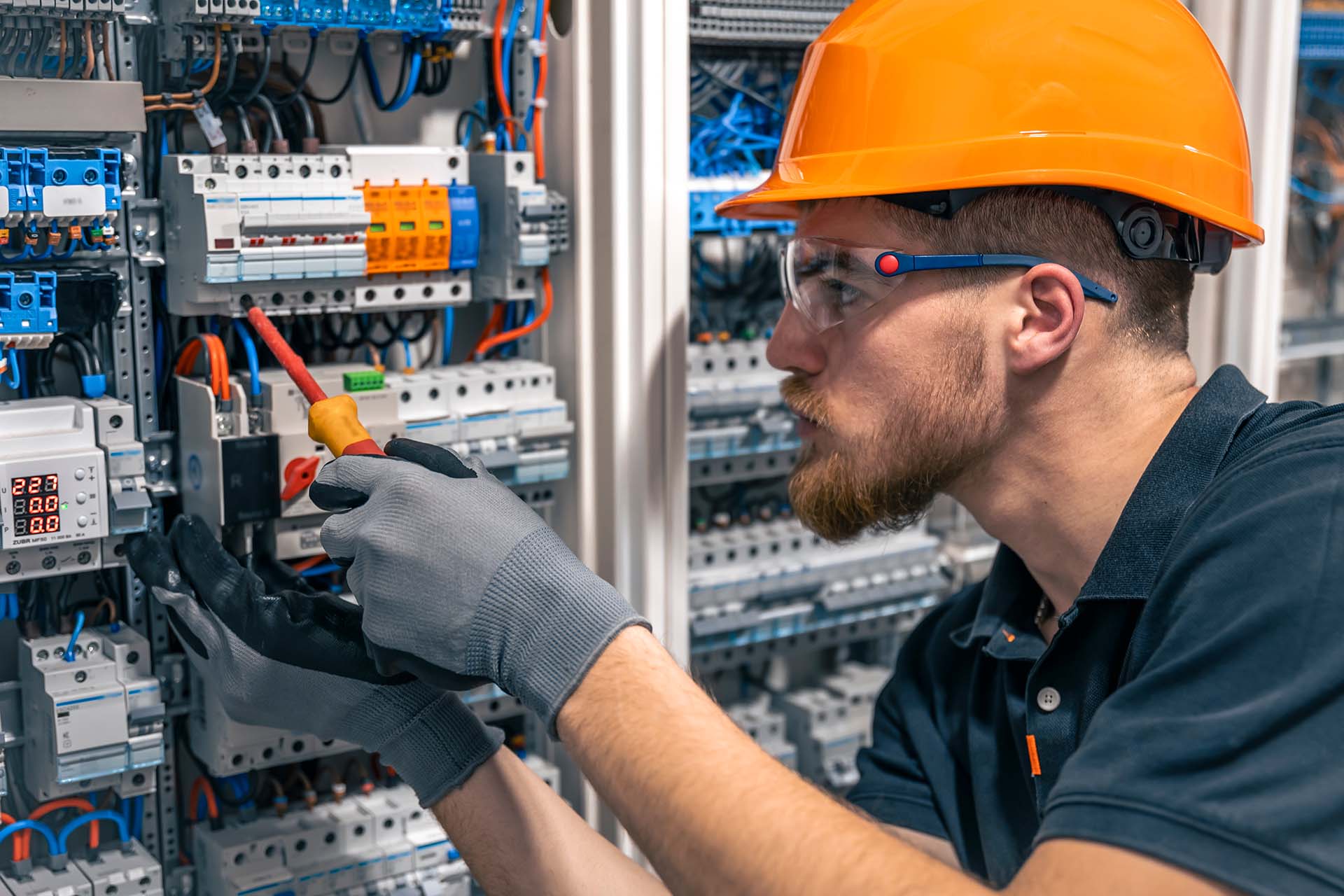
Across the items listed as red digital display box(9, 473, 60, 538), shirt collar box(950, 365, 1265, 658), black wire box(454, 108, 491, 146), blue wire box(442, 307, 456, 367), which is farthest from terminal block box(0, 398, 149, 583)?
shirt collar box(950, 365, 1265, 658)

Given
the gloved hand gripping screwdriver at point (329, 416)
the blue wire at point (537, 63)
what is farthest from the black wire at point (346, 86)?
the gloved hand gripping screwdriver at point (329, 416)

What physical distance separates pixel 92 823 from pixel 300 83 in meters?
0.93

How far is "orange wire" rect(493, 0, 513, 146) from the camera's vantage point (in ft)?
5.56

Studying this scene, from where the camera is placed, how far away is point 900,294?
1394 mm

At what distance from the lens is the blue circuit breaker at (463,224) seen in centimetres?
170

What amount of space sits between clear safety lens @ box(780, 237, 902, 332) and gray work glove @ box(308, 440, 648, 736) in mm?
425

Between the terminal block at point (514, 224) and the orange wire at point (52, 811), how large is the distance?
801 mm

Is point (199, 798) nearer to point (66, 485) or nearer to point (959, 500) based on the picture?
point (66, 485)

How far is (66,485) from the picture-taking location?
1426mm

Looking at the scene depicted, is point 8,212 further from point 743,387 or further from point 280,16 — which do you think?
point 743,387

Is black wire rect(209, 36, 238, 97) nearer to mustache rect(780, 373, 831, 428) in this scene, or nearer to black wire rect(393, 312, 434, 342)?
black wire rect(393, 312, 434, 342)

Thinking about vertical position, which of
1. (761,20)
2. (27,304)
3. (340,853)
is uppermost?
(761,20)

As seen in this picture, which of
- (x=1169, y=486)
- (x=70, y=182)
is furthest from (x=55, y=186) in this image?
(x=1169, y=486)

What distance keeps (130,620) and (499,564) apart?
648 millimetres
